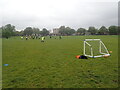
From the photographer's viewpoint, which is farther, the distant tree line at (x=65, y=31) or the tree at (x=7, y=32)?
the distant tree line at (x=65, y=31)

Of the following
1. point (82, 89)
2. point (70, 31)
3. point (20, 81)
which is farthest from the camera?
point (70, 31)

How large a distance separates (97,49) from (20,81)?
26.5ft

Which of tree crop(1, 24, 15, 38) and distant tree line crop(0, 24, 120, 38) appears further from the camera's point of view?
distant tree line crop(0, 24, 120, 38)

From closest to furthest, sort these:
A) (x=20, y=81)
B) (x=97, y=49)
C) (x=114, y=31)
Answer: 1. (x=20, y=81)
2. (x=97, y=49)
3. (x=114, y=31)

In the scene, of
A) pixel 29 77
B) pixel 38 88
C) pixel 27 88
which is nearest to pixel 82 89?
pixel 38 88

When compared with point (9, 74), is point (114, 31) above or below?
above

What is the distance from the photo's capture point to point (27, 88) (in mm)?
3547

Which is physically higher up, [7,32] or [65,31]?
[65,31]

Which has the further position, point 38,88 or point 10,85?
point 10,85

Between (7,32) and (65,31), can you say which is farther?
(65,31)

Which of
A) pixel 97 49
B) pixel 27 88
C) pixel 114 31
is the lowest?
pixel 27 88

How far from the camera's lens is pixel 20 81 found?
4.05m

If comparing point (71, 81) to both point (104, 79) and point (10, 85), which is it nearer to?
point (104, 79)

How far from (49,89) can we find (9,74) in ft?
8.38
